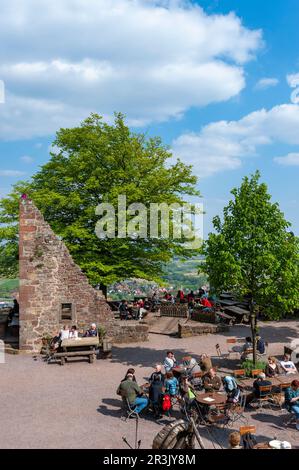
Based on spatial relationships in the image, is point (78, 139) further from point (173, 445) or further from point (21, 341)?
point (173, 445)

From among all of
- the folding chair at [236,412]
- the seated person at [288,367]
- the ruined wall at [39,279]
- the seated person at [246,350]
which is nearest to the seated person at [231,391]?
the folding chair at [236,412]

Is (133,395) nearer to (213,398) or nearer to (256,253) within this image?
(213,398)

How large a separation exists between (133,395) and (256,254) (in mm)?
6385

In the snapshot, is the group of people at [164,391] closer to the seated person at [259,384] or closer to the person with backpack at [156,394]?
the person with backpack at [156,394]

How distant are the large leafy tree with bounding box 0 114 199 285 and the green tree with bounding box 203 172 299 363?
29.2 ft

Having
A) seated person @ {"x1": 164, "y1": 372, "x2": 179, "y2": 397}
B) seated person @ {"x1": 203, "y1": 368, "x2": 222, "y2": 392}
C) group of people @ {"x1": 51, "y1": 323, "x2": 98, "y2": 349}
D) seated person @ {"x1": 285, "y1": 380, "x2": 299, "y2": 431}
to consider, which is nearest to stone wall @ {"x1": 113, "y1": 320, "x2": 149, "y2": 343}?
group of people @ {"x1": 51, "y1": 323, "x2": 98, "y2": 349}

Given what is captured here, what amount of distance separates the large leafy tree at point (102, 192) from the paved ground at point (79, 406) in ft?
19.4

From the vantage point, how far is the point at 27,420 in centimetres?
1150

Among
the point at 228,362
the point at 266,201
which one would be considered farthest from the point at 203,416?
the point at 266,201

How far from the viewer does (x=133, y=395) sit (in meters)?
11.8

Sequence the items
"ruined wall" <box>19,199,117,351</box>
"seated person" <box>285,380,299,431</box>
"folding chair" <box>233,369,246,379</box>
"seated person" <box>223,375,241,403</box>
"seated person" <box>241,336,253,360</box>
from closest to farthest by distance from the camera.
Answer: "seated person" <box>285,380,299,431</box> < "seated person" <box>223,375,241,403</box> < "folding chair" <box>233,369,246,379</box> < "seated person" <box>241,336,253,360</box> < "ruined wall" <box>19,199,117,351</box>

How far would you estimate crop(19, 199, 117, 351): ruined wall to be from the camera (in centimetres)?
1980

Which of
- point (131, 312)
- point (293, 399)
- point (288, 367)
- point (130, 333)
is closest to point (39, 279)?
point (130, 333)

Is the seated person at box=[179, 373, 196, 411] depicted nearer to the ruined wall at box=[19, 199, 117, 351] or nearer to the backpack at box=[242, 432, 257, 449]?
the backpack at box=[242, 432, 257, 449]
